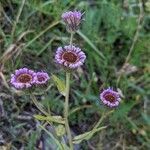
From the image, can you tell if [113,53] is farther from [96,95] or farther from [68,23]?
[68,23]

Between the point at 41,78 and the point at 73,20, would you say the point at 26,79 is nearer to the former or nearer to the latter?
the point at 41,78

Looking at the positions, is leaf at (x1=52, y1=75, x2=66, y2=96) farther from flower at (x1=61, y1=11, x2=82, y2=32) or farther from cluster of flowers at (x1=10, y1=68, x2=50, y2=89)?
flower at (x1=61, y1=11, x2=82, y2=32)

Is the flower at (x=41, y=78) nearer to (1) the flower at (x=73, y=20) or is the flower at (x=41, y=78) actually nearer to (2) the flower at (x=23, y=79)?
(2) the flower at (x=23, y=79)

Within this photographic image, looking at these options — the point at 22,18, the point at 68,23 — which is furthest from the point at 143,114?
the point at 68,23

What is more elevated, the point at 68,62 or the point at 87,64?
the point at 68,62

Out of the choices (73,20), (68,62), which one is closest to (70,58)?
(68,62)

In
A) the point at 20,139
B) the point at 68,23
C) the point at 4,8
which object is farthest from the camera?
the point at 4,8

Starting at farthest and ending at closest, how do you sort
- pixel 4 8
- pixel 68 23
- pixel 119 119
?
1. pixel 4 8
2. pixel 119 119
3. pixel 68 23
